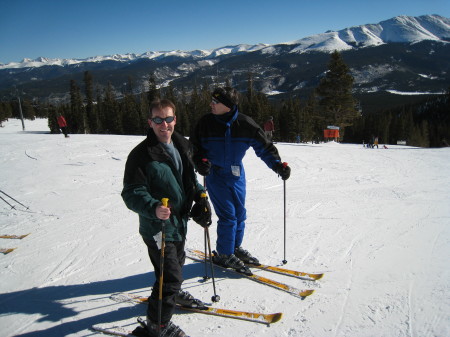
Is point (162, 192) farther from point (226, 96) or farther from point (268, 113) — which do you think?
point (268, 113)

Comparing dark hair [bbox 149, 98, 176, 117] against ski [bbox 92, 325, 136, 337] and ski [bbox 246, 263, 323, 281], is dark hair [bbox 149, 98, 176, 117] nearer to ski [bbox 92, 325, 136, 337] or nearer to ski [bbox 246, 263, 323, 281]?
ski [bbox 92, 325, 136, 337]

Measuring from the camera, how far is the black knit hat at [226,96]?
3.37 m

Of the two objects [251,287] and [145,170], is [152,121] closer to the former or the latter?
[145,170]

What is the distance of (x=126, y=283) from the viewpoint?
354 cm

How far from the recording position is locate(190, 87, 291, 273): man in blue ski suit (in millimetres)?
3449

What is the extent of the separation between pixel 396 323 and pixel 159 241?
7.48 ft

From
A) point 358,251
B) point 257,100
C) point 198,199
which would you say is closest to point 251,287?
point 198,199

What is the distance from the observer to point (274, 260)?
3975 millimetres

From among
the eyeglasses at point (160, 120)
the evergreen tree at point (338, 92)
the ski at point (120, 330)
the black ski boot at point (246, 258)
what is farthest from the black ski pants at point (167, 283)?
the evergreen tree at point (338, 92)

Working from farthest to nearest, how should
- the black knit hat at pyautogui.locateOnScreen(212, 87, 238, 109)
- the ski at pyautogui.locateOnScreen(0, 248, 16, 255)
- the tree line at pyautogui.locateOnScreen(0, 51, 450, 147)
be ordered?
1. the tree line at pyautogui.locateOnScreen(0, 51, 450, 147)
2. the ski at pyautogui.locateOnScreen(0, 248, 16, 255)
3. the black knit hat at pyautogui.locateOnScreen(212, 87, 238, 109)

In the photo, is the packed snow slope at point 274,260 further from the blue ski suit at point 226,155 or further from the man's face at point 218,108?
the man's face at point 218,108

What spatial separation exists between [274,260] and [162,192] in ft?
7.21

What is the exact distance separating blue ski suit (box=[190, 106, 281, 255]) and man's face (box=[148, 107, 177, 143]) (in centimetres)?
89

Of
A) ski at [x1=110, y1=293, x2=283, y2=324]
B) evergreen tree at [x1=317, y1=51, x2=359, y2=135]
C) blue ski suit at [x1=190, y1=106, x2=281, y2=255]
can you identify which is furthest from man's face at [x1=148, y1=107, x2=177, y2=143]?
evergreen tree at [x1=317, y1=51, x2=359, y2=135]
